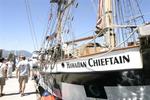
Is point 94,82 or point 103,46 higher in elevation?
point 103,46

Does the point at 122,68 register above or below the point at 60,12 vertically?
below

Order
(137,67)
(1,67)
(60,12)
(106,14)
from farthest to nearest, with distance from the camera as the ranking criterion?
(60,12), (1,67), (106,14), (137,67)

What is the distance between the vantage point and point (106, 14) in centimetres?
923

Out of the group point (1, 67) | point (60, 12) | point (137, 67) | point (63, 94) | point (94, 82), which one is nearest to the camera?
point (137, 67)

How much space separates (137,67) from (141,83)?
0.46m

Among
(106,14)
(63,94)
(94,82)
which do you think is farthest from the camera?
(63,94)

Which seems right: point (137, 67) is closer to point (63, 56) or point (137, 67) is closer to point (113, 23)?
point (113, 23)

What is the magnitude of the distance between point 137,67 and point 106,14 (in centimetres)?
285

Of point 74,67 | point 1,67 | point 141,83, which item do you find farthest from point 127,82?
point 1,67

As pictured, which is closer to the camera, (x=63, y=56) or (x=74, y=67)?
(x=74, y=67)

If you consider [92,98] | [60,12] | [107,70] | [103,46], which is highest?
[60,12]

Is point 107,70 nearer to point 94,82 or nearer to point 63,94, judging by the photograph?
point 94,82

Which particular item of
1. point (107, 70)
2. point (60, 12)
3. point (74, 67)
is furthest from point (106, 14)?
point (60, 12)

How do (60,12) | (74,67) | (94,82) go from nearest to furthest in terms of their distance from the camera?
(94,82) < (74,67) < (60,12)
